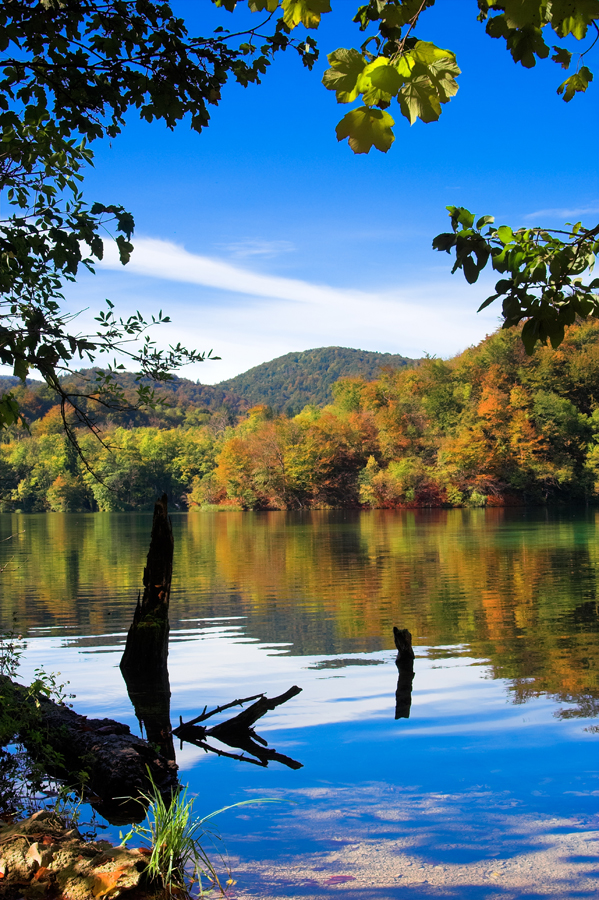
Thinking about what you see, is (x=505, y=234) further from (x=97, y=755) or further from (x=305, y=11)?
(x=97, y=755)

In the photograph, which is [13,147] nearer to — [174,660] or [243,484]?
[174,660]

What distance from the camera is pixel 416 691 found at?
868 centimetres

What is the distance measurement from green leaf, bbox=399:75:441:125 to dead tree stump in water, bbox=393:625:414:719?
6450mm

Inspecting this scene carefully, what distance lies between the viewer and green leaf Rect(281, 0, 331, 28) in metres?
2.40

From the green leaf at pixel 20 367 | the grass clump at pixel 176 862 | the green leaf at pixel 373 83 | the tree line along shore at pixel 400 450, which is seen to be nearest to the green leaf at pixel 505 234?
the green leaf at pixel 373 83

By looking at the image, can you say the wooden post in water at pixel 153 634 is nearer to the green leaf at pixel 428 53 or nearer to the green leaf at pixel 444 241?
the green leaf at pixel 444 241

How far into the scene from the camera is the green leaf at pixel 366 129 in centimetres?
216

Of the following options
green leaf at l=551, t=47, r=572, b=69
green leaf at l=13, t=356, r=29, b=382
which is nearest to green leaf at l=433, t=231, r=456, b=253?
green leaf at l=551, t=47, r=572, b=69

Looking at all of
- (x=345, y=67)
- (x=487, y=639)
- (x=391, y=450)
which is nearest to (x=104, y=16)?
(x=345, y=67)

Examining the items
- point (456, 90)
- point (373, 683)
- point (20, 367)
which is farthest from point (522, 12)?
point (373, 683)

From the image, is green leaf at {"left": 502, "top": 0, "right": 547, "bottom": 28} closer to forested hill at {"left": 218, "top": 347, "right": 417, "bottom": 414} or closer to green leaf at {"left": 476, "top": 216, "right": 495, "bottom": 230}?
green leaf at {"left": 476, "top": 216, "right": 495, "bottom": 230}

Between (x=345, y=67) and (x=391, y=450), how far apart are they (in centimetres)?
6632

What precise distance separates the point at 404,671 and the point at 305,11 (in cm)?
740

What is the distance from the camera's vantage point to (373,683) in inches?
356
